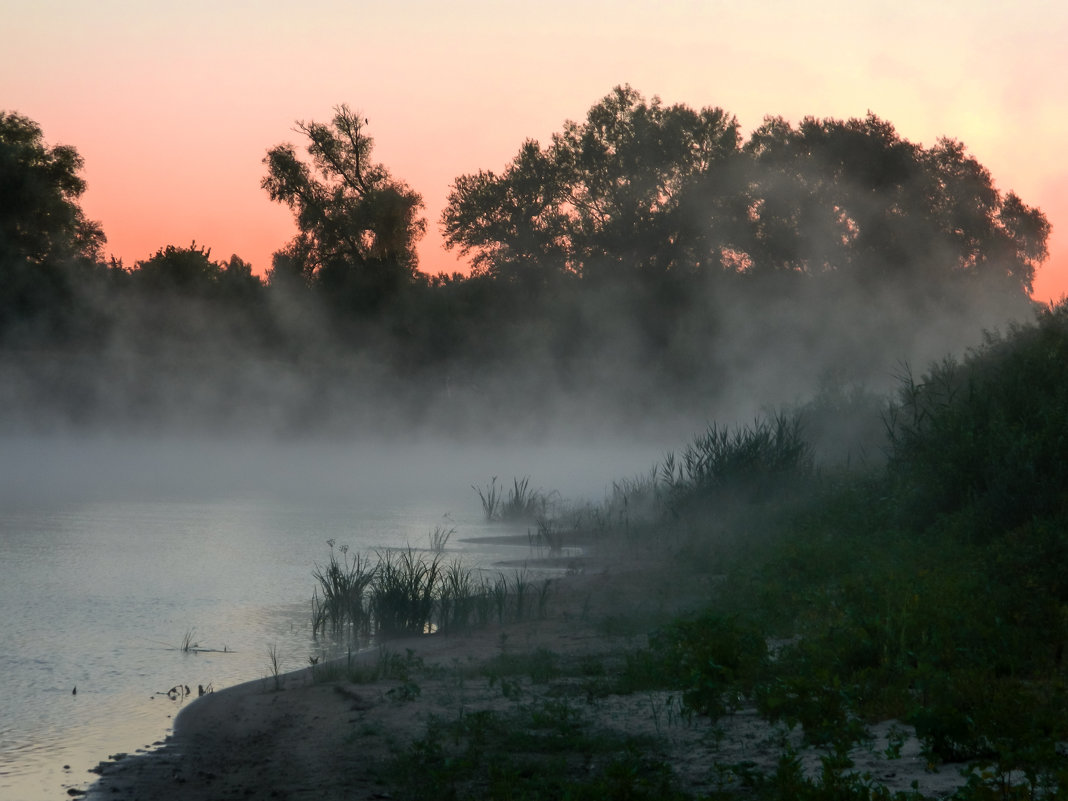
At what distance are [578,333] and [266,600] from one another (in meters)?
38.9

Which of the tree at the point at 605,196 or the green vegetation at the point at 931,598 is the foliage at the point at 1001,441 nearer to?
the green vegetation at the point at 931,598

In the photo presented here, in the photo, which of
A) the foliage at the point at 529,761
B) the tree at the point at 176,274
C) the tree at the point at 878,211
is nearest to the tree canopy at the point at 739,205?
the tree at the point at 878,211

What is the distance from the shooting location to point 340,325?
171 feet

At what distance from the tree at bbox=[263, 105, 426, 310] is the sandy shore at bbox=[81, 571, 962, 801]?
43.3 metres

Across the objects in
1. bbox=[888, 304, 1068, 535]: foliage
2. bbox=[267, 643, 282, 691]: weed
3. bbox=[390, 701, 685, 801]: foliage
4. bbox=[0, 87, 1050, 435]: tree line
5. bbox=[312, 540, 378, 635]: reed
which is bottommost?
bbox=[390, 701, 685, 801]: foliage

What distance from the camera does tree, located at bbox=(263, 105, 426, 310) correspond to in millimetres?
50781

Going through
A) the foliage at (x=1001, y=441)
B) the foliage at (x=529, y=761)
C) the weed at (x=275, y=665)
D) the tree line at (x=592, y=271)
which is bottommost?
the foliage at (x=529, y=761)

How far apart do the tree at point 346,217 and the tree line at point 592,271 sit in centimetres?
10

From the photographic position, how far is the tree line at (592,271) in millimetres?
47438

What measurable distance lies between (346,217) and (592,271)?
1184 cm

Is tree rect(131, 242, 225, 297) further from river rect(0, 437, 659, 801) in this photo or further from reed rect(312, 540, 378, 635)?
reed rect(312, 540, 378, 635)

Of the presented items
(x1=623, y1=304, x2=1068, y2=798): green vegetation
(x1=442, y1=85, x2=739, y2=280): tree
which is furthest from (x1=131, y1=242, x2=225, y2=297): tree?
(x1=623, y1=304, x2=1068, y2=798): green vegetation

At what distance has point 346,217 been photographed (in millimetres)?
51250

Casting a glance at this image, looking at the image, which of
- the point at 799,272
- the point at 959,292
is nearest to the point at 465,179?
the point at 799,272
